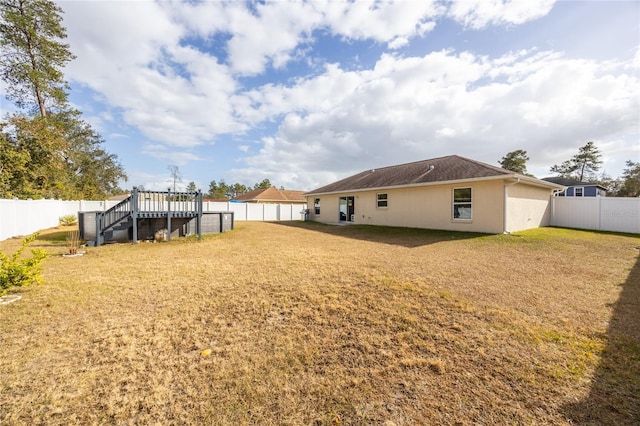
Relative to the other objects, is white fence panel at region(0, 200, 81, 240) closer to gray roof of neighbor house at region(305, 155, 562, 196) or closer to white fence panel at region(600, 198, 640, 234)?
gray roof of neighbor house at region(305, 155, 562, 196)

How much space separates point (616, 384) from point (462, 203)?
10.4 metres

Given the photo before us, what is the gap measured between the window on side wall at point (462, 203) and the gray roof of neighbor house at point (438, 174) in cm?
75

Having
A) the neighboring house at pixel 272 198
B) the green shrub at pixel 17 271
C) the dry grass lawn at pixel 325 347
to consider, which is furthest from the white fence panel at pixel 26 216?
the neighboring house at pixel 272 198

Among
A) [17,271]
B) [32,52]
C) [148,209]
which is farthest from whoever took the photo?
[32,52]

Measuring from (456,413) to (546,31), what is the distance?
477 inches

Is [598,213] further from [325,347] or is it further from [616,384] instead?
[325,347]

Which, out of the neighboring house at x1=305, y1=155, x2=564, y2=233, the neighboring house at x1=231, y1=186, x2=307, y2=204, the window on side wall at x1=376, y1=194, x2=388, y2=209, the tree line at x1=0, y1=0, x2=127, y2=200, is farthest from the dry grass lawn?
the neighboring house at x1=231, y1=186, x2=307, y2=204

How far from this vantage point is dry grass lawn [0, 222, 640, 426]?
2020 millimetres

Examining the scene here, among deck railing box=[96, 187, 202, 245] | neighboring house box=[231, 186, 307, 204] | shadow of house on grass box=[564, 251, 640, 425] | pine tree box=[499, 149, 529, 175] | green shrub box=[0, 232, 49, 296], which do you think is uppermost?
pine tree box=[499, 149, 529, 175]

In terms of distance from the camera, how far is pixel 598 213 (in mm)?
12797

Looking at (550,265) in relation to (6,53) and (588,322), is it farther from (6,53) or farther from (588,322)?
(6,53)

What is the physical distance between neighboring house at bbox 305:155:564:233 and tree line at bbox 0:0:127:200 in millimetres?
20347

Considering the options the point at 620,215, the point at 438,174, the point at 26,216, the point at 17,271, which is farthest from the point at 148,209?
the point at 620,215

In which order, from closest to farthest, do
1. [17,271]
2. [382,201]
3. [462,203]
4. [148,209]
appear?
1. [17,271]
2. [148,209]
3. [462,203]
4. [382,201]
